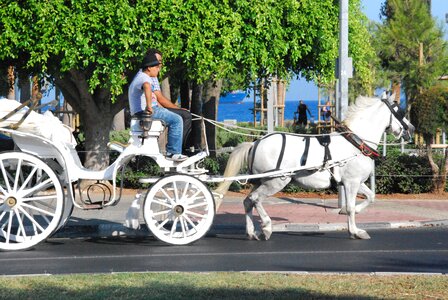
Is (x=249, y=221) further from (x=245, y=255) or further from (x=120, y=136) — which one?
(x=120, y=136)

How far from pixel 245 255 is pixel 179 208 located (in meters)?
1.26

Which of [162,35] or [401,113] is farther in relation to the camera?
[162,35]

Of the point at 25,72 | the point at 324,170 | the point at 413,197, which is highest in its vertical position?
the point at 25,72

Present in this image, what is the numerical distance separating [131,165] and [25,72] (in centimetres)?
433

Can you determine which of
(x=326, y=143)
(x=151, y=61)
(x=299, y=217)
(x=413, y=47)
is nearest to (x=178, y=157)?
(x=151, y=61)

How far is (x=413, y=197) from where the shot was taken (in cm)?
2098

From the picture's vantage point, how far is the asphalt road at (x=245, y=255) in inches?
461

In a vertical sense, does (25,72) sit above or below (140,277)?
above

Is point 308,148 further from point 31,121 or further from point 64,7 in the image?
point 64,7

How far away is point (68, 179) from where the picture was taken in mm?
13750

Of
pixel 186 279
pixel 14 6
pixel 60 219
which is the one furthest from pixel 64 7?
pixel 186 279

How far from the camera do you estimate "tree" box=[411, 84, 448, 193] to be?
21375mm

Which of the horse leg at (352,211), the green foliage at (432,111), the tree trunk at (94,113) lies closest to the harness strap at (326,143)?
the horse leg at (352,211)

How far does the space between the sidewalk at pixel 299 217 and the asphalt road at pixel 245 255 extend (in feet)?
2.03
